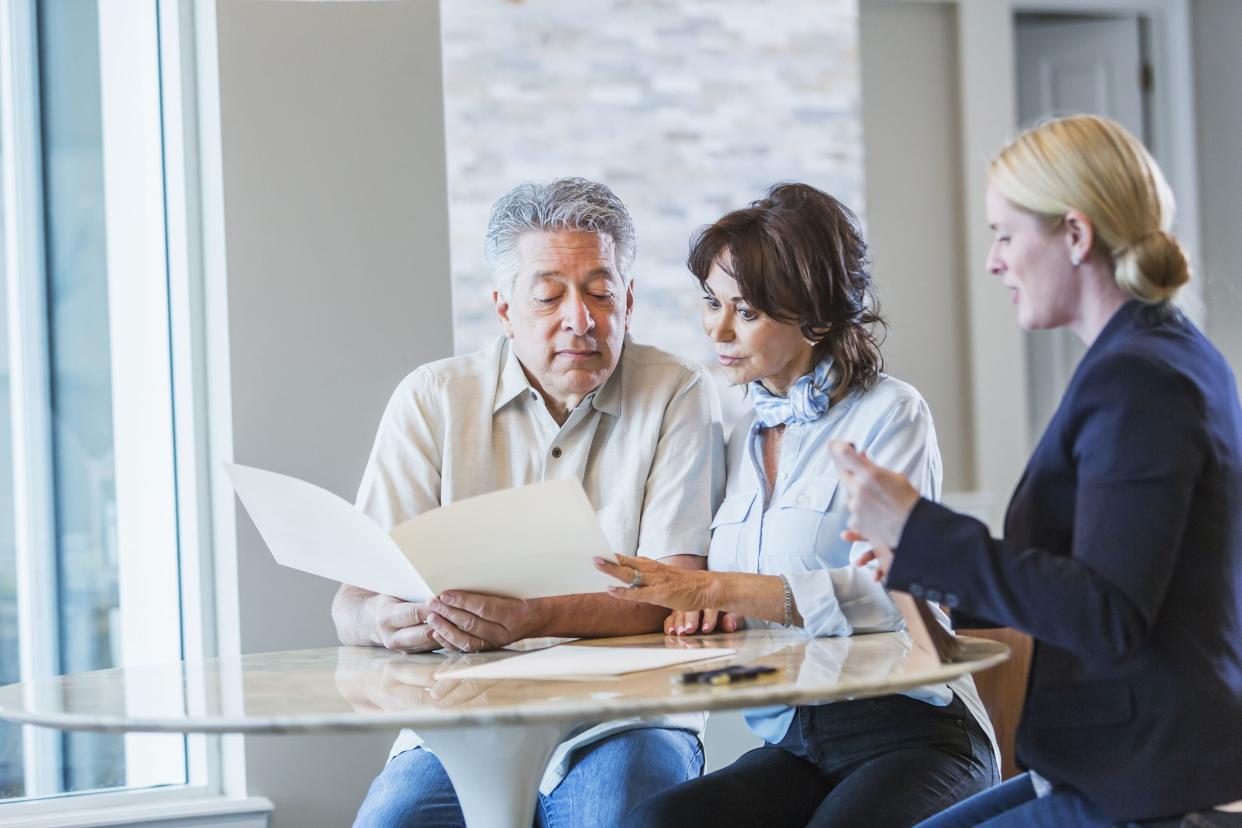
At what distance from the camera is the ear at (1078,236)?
139cm

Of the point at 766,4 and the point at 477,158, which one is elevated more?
the point at 766,4

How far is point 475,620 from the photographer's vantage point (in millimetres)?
1715

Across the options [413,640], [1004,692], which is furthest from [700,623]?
[1004,692]

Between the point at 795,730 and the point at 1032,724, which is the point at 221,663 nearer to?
the point at 795,730

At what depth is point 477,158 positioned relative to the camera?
459cm

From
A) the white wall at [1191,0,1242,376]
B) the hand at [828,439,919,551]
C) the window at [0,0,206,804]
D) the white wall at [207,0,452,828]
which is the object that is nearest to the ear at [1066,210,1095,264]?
the hand at [828,439,919,551]

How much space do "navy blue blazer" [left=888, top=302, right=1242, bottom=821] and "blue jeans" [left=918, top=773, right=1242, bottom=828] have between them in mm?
14

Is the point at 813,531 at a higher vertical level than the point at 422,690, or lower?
higher

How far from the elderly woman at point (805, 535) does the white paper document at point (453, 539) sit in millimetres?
73

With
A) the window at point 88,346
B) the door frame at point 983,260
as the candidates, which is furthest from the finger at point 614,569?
the door frame at point 983,260

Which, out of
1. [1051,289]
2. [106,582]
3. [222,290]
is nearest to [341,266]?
[222,290]

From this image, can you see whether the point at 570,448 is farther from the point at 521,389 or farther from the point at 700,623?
the point at 700,623

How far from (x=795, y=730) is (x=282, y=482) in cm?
77

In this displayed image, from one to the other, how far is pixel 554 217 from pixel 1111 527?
3.37 feet
